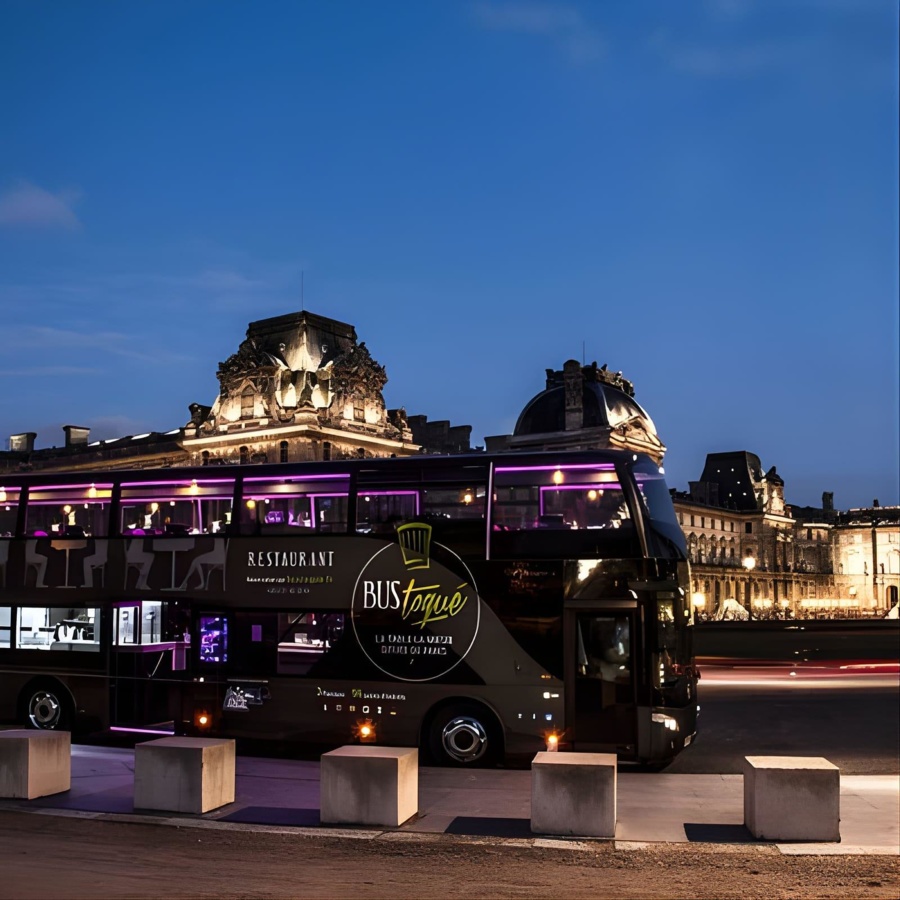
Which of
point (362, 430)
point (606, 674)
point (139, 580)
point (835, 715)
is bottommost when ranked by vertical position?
point (835, 715)

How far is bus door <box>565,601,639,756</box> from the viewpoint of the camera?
50.4ft

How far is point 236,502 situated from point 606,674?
5938mm

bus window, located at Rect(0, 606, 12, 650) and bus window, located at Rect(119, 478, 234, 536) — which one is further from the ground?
bus window, located at Rect(119, 478, 234, 536)

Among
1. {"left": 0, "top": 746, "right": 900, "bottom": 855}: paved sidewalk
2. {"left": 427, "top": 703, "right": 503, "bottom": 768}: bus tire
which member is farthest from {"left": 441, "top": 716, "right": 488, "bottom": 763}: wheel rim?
{"left": 0, "top": 746, "right": 900, "bottom": 855}: paved sidewalk

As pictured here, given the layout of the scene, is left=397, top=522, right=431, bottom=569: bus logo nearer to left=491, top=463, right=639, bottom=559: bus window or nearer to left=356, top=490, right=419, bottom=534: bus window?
left=356, top=490, right=419, bottom=534: bus window

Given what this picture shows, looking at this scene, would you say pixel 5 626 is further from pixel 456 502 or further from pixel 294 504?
pixel 456 502

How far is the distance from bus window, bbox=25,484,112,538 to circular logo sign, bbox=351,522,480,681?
14.9 ft

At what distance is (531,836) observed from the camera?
1184 cm

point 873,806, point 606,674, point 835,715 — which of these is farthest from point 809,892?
point 835,715

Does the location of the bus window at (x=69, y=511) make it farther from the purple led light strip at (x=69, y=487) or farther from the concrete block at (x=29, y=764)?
the concrete block at (x=29, y=764)

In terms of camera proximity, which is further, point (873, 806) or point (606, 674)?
point (606, 674)

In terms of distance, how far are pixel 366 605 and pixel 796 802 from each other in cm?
686

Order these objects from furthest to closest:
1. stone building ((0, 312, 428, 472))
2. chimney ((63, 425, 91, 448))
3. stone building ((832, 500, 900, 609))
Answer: stone building ((832, 500, 900, 609)) → chimney ((63, 425, 91, 448)) → stone building ((0, 312, 428, 472))

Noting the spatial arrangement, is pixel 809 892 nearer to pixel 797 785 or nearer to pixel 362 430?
pixel 797 785
